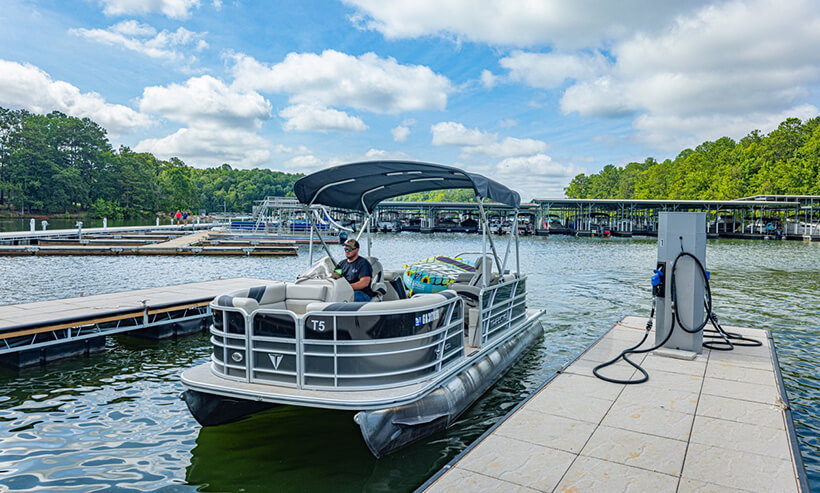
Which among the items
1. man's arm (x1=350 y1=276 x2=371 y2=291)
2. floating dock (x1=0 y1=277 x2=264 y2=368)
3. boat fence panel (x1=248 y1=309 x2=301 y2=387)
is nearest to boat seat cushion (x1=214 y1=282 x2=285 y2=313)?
boat fence panel (x1=248 y1=309 x2=301 y2=387)

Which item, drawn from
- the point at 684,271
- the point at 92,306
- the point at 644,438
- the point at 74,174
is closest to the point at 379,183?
the point at 684,271

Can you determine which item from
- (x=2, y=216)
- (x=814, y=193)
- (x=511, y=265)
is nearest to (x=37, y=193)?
(x=2, y=216)

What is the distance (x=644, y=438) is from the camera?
479cm

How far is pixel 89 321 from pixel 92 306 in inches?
53.1

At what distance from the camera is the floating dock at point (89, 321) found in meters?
8.43

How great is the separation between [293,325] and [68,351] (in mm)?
6400

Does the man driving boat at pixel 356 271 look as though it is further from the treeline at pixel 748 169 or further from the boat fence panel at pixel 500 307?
the treeline at pixel 748 169

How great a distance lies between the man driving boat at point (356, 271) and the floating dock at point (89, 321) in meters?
5.19

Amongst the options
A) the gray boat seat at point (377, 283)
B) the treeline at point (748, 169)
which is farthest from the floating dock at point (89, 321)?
the treeline at point (748, 169)

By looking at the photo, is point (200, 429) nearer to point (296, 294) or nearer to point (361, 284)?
point (296, 294)

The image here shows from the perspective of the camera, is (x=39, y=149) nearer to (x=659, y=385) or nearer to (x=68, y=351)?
(x=68, y=351)

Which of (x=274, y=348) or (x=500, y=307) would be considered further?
(x=500, y=307)

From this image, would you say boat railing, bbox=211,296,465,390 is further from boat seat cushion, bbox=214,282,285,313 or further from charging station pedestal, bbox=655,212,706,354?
charging station pedestal, bbox=655,212,706,354

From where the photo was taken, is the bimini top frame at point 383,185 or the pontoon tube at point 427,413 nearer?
the pontoon tube at point 427,413
